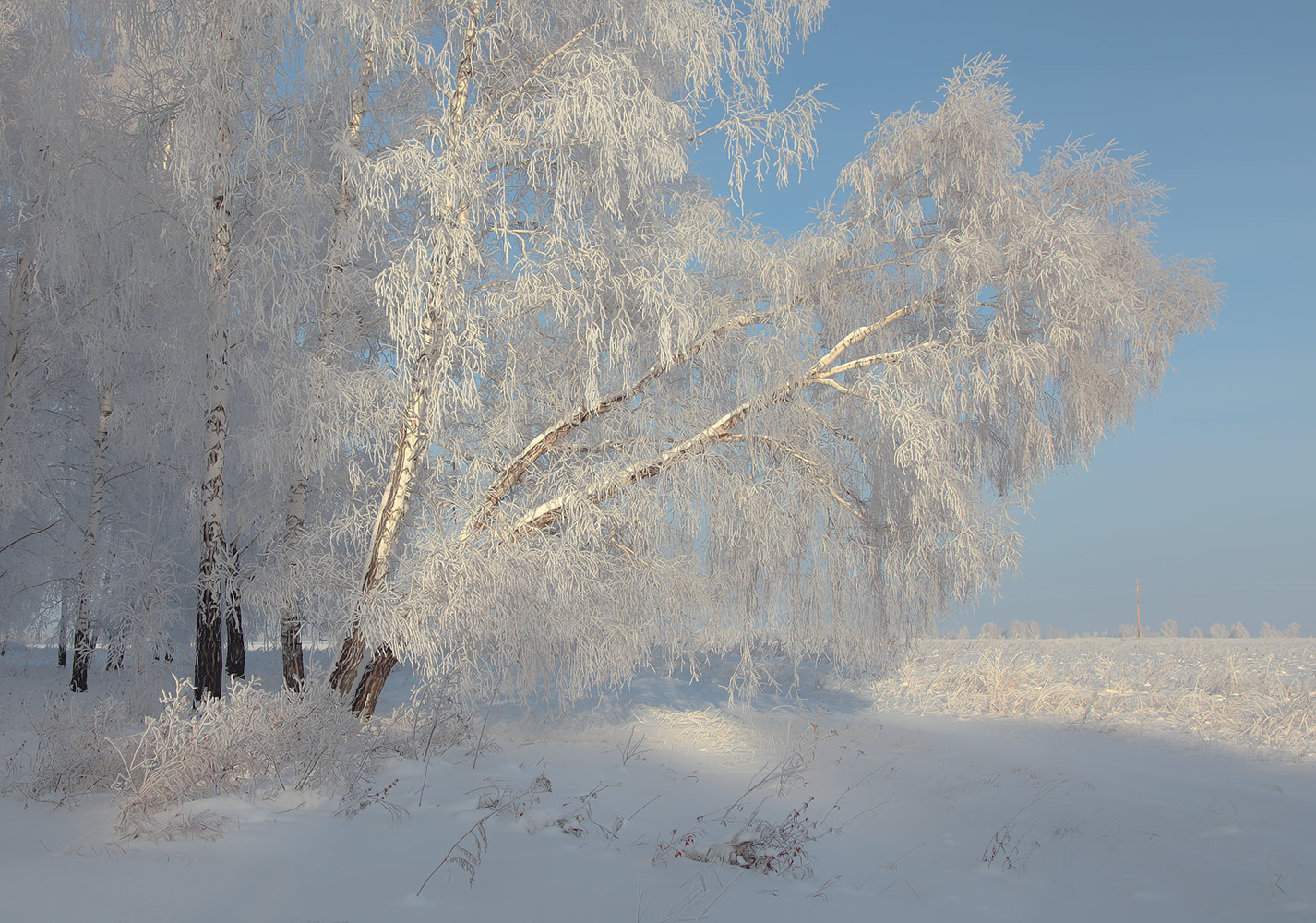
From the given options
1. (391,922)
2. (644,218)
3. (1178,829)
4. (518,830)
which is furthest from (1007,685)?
(391,922)

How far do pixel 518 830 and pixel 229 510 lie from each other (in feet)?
21.5

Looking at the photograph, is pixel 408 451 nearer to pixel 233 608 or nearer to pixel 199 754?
pixel 233 608

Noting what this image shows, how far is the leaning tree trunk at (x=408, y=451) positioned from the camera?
7301mm

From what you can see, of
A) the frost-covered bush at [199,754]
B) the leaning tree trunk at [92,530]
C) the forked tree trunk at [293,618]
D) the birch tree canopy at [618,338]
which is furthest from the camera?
the leaning tree trunk at [92,530]

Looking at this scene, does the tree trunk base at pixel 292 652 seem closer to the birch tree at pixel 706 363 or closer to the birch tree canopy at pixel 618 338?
the birch tree canopy at pixel 618 338

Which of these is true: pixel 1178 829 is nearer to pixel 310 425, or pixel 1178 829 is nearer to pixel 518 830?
pixel 518 830

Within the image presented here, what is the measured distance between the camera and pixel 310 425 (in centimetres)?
742

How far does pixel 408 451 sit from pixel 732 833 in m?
4.75

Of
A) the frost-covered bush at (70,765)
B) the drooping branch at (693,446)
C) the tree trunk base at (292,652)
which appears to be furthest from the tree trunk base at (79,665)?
the drooping branch at (693,446)

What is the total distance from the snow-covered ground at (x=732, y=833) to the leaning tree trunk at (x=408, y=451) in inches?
50.5

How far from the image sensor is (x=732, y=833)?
14.1 feet

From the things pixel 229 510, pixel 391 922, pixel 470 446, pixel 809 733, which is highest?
pixel 470 446

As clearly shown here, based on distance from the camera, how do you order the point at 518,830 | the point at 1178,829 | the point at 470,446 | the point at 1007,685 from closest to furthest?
the point at 518,830 < the point at 1178,829 < the point at 470,446 < the point at 1007,685

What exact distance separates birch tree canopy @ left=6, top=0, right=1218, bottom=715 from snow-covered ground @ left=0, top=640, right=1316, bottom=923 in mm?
1441
